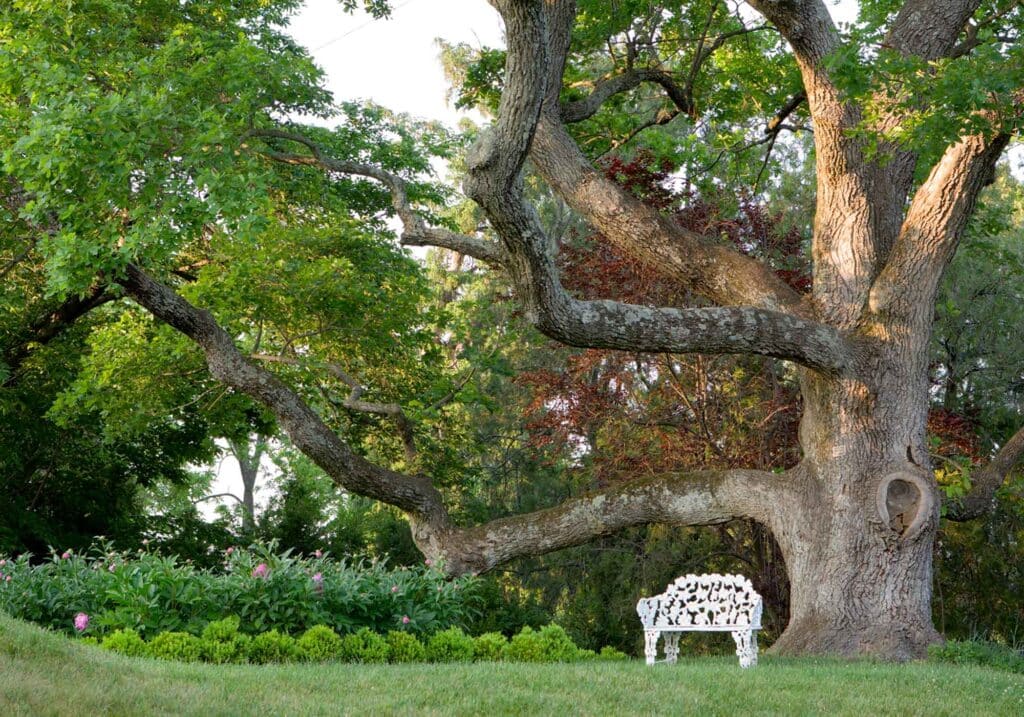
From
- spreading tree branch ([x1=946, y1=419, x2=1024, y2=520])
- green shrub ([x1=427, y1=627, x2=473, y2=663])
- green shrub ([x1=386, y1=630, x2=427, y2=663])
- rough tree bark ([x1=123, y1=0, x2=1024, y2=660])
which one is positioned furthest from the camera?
spreading tree branch ([x1=946, y1=419, x2=1024, y2=520])

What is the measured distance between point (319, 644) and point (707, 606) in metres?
3.62

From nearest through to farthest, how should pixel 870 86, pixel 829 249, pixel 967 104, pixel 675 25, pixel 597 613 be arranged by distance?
pixel 967 104 → pixel 870 86 → pixel 829 249 → pixel 675 25 → pixel 597 613

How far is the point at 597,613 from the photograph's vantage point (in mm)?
18000

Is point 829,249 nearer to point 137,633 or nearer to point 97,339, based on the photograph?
point 137,633

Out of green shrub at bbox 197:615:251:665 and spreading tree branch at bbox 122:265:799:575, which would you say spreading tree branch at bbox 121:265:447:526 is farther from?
green shrub at bbox 197:615:251:665

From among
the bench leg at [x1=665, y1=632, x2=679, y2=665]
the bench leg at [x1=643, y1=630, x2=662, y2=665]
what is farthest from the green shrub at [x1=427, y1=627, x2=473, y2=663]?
the bench leg at [x1=665, y1=632, x2=679, y2=665]

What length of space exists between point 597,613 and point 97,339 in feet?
A: 31.5

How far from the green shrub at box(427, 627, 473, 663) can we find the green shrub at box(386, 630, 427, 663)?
0.15 metres

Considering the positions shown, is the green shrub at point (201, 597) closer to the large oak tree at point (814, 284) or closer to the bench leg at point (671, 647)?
the bench leg at point (671, 647)

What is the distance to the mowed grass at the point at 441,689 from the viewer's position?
5.39 m

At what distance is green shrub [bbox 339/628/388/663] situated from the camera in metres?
8.28

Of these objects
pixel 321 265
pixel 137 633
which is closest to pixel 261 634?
pixel 137 633

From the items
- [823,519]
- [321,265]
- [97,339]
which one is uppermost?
[321,265]

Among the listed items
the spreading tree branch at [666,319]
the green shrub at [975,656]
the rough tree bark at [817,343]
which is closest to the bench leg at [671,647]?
the rough tree bark at [817,343]
